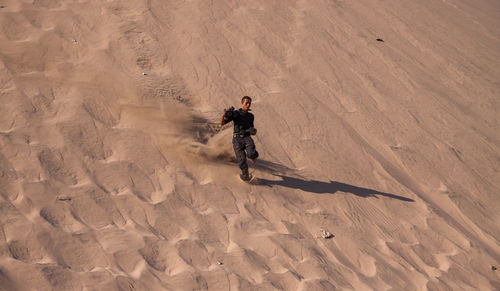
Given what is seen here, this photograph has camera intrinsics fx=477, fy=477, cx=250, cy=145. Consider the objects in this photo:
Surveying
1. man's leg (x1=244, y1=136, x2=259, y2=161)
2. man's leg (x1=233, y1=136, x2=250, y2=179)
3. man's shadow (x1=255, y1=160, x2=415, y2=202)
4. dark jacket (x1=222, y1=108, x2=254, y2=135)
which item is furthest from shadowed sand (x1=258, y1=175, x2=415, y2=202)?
dark jacket (x1=222, y1=108, x2=254, y2=135)

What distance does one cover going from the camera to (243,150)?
552 centimetres

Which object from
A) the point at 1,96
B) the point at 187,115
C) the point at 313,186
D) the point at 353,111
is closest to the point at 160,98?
the point at 187,115

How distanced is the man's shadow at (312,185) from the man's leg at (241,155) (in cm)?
25

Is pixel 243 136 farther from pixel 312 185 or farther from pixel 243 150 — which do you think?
pixel 312 185

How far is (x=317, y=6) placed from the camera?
9.49 metres

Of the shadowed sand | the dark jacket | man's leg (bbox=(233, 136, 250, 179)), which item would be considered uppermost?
the dark jacket

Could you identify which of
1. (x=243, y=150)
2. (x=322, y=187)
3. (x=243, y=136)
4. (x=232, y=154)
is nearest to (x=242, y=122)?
(x=243, y=136)

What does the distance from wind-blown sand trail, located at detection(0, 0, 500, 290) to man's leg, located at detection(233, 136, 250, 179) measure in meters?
0.19

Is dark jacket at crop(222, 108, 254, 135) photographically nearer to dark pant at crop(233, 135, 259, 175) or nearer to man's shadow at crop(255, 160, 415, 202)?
dark pant at crop(233, 135, 259, 175)

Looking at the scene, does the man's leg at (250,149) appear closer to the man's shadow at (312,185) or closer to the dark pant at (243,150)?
the dark pant at (243,150)

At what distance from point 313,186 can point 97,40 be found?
3.76 meters

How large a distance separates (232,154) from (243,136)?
1.57ft

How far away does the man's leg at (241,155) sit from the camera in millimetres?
5473

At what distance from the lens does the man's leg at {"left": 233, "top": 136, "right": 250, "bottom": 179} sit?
5473 millimetres
